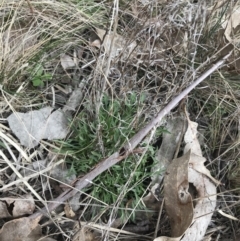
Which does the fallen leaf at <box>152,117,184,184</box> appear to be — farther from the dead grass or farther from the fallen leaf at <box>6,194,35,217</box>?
the fallen leaf at <box>6,194,35,217</box>

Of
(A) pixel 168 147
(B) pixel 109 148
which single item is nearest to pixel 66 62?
(B) pixel 109 148

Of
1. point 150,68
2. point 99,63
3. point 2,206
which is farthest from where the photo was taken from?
point 150,68

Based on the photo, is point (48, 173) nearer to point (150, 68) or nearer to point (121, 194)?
Answer: point (121, 194)

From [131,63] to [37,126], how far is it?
0.39 metres

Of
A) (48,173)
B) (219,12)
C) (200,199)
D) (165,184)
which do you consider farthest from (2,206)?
(219,12)

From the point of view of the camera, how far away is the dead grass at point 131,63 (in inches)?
62.9

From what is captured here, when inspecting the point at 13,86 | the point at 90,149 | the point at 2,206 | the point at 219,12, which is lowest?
the point at 2,206

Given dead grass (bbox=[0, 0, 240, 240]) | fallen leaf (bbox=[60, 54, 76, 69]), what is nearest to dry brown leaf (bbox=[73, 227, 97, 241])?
dead grass (bbox=[0, 0, 240, 240])

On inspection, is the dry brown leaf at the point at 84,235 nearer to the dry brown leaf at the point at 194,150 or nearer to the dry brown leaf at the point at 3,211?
the dry brown leaf at the point at 3,211

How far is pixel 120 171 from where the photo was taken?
153cm

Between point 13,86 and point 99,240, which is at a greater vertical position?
point 13,86

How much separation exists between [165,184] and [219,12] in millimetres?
682

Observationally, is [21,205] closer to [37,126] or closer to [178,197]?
[37,126]

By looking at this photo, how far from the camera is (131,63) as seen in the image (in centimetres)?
166
